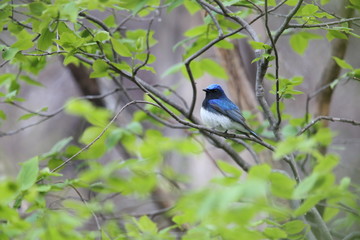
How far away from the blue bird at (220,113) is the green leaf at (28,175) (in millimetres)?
1817

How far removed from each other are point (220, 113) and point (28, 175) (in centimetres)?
203

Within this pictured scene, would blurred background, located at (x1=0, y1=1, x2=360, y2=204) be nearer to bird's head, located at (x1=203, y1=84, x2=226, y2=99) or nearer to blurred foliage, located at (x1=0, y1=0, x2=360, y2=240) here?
bird's head, located at (x1=203, y1=84, x2=226, y2=99)

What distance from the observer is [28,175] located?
205cm

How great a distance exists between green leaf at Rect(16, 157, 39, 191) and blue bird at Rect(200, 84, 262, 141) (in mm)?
1817

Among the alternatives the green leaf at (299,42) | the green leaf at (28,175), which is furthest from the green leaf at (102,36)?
Answer: the green leaf at (299,42)

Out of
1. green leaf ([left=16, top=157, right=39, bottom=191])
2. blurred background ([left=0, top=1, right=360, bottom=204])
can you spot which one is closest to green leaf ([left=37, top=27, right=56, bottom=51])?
green leaf ([left=16, top=157, right=39, bottom=191])

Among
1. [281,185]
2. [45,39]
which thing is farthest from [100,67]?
[281,185]

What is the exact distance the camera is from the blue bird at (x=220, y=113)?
365cm

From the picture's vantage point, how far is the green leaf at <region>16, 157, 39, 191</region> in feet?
6.53

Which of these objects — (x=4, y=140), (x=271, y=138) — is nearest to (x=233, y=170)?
(x=271, y=138)

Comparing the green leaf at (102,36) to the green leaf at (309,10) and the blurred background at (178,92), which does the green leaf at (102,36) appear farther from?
the blurred background at (178,92)

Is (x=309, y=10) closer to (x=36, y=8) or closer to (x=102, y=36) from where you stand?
(x=102, y=36)

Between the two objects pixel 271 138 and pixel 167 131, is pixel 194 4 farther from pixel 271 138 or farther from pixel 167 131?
pixel 167 131

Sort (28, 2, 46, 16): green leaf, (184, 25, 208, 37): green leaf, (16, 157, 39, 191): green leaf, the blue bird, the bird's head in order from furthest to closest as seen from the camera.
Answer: the bird's head, the blue bird, (184, 25, 208, 37): green leaf, (28, 2, 46, 16): green leaf, (16, 157, 39, 191): green leaf
